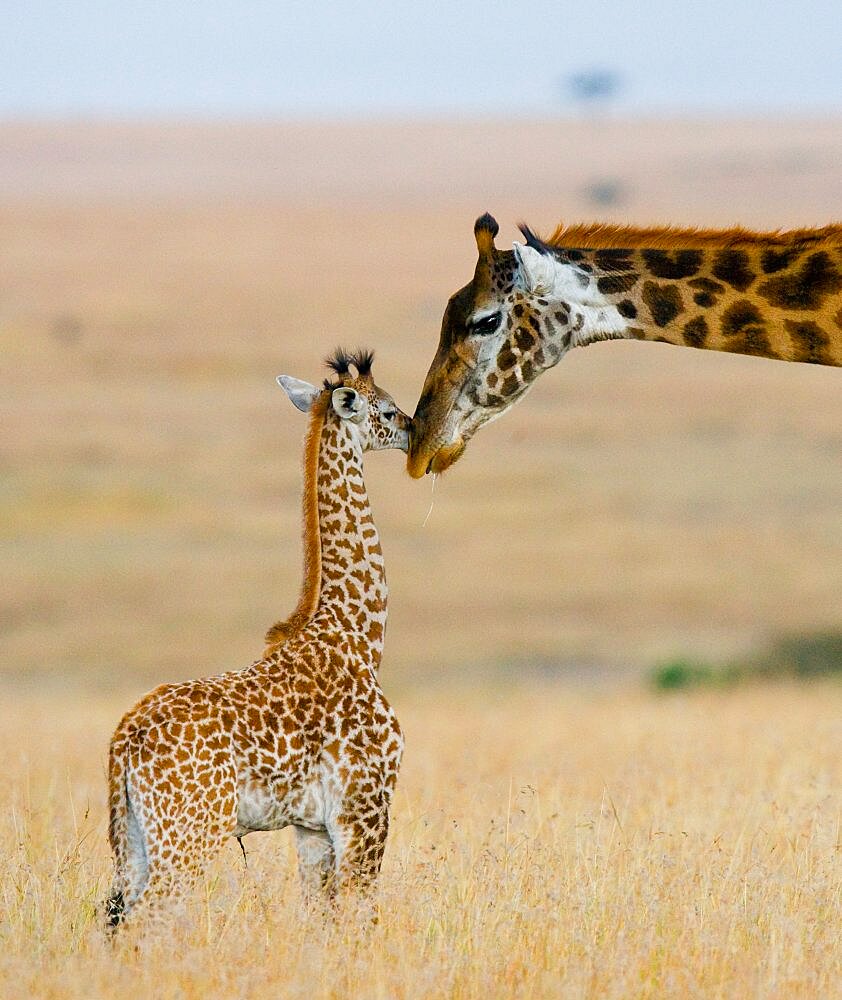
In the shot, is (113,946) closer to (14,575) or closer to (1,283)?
(14,575)

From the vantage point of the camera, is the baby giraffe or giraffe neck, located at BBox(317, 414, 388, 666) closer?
the baby giraffe

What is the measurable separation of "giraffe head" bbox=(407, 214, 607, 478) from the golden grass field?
1.95 m

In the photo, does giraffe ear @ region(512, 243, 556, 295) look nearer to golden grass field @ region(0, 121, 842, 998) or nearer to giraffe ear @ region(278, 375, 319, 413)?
giraffe ear @ region(278, 375, 319, 413)

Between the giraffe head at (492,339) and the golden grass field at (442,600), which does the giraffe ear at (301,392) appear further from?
the golden grass field at (442,600)

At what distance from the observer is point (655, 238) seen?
27.0 feet

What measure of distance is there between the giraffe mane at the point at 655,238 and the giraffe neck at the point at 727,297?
0.02m

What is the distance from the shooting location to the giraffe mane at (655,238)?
26.7ft

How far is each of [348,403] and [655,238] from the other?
1.73 metres

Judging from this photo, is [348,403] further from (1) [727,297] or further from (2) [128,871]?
(2) [128,871]

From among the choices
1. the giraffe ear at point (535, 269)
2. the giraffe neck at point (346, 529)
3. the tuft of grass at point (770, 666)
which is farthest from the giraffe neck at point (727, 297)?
the tuft of grass at point (770, 666)

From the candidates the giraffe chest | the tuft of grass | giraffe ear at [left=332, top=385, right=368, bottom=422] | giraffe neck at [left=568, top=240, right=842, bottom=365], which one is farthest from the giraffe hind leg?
the tuft of grass

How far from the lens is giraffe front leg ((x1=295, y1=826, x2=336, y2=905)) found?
6.96 metres

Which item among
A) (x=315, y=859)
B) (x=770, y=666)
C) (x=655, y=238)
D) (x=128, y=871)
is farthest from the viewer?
(x=770, y=666)

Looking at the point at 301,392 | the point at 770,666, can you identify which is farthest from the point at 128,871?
the point at 770,666
